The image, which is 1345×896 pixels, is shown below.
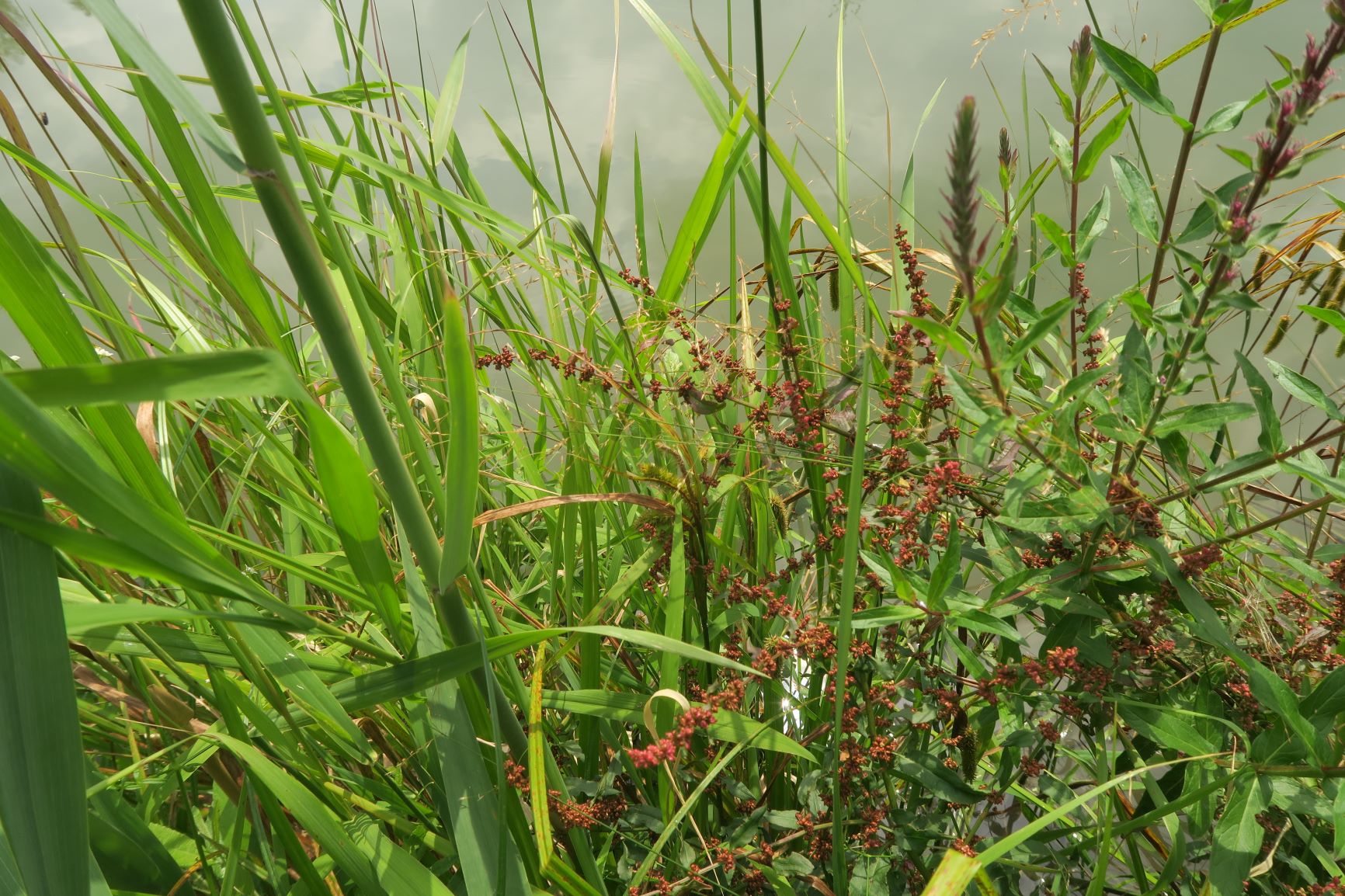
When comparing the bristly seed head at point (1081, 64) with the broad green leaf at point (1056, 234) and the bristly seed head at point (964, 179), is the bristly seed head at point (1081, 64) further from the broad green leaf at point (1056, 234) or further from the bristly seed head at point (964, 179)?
the bristly seed head at point (964, 179)

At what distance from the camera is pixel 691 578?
1.01m

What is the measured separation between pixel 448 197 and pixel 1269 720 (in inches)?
38.8

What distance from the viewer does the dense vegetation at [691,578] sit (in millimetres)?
482

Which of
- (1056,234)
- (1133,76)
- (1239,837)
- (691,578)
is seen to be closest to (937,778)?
(1239,837)

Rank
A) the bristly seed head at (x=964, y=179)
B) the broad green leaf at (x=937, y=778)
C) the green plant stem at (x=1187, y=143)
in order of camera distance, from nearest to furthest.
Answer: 1. the bristly seed head at (x=964, y=179)
2. the green plant stem at (x=1187, y=143)
3. the broad green leaf at (x=937, y=778)

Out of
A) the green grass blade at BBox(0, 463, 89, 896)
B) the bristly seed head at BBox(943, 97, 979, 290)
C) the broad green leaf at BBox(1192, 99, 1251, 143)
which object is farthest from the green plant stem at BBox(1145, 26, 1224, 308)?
the green grass blade at BBox(0, 463, 89, 896)

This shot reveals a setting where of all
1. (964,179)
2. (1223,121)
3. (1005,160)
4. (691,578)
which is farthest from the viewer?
(691,578)

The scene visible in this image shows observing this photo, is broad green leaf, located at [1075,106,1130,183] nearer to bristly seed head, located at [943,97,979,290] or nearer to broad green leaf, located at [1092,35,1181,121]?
broad green leaf, located at [1092,35,1181,121]

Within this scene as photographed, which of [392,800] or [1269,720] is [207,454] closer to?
[392,800]

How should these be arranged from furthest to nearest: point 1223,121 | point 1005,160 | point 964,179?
point 1005,160 < point 1223,121 < point 964,179

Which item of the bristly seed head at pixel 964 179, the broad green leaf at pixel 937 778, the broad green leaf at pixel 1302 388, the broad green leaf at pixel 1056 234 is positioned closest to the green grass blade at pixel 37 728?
the bristly seed head at pixel 964 179

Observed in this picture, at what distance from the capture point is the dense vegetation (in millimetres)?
482

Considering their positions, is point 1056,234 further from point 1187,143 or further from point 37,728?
point 37,728

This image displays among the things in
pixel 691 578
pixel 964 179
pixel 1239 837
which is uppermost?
pixel 964 179
